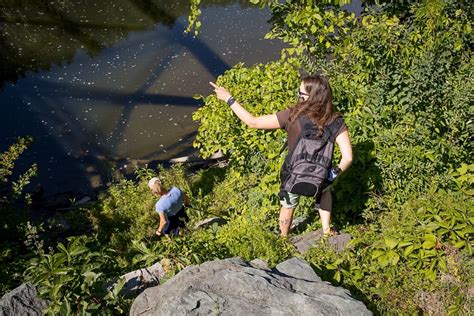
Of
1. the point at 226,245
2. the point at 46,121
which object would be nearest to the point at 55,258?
the point at 226,245

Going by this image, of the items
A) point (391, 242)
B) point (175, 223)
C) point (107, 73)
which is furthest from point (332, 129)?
point (107, 73)

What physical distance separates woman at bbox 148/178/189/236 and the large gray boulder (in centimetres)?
224

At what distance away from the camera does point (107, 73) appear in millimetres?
10727

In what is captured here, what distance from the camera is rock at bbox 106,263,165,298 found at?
3.09 m

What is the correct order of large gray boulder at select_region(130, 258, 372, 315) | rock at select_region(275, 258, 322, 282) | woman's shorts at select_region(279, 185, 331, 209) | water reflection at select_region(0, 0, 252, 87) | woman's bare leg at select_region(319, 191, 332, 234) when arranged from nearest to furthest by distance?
1. large gray boulder at select_region(130, 258, 372, 315)
2. rock at select_region(275, 258, 322, 282)
3. woman's shorts at select_region(279, 185, 331, 209)
4. woman's bare leg at select_region(319, 191, 332, 234)
5. water reflection at select_region(0, 0, 252, 87)

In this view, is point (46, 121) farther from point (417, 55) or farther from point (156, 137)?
point (417, 55)

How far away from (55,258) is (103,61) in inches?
363

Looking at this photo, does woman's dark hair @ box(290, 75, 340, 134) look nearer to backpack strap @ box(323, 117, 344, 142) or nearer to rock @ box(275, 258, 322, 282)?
backpack strap @ box(323, 117, 344, 142)

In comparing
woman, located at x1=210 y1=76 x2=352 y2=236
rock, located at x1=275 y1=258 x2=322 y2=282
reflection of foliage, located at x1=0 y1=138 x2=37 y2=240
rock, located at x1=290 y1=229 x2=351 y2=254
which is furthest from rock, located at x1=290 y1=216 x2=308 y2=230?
reflection of foliage, located at x1=0 y1=138 x2=37 y2=240

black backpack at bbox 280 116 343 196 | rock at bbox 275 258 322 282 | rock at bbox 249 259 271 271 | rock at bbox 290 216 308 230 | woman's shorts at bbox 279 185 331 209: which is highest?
black backpack at bbox 280 116 343 196

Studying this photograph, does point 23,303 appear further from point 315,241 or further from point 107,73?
point 107,73

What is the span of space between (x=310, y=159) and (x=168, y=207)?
2.12m

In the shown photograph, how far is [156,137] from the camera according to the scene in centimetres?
910

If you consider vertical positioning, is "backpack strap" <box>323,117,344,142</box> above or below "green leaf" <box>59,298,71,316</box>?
above
